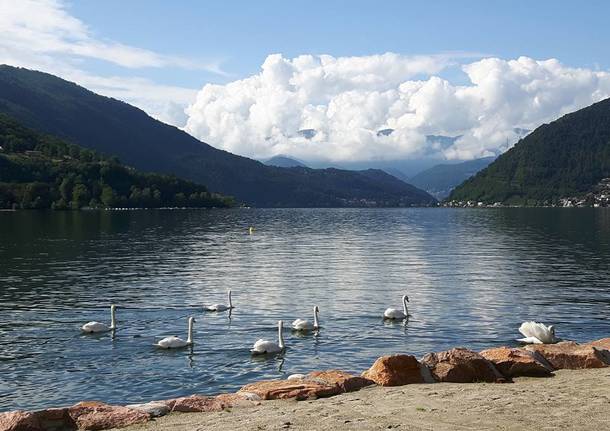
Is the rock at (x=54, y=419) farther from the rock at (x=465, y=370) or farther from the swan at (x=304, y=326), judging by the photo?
the swan at (x=304, y=326)

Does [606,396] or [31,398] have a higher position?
[606,396]

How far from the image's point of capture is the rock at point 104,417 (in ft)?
63.8

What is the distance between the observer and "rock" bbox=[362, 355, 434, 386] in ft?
76.7

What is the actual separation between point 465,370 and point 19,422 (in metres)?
14.3

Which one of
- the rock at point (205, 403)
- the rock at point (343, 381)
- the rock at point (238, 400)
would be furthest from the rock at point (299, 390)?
the rock at point (205, 403)

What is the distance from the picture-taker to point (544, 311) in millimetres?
48375

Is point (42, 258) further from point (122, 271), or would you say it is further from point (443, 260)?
point (443, 260)

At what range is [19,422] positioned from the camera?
18.5 metres

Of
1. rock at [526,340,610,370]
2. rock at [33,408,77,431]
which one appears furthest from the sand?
rock at [526,340,610,370]

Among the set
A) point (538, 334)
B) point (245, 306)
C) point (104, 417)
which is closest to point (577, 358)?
point (538, 334)

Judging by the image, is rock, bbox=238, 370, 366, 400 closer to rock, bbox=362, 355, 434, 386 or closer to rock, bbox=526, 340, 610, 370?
rock, bbox=362, 355, 434, 386

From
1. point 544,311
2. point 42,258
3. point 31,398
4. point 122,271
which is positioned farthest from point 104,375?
point 42,258

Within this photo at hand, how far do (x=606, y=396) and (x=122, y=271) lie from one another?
59.3 m

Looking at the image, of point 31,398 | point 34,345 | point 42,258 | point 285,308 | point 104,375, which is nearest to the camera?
point 31,398
